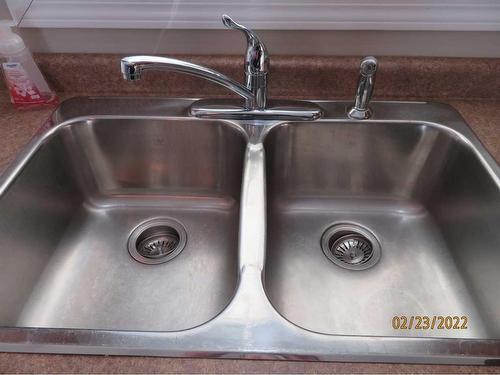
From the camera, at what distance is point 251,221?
62cm

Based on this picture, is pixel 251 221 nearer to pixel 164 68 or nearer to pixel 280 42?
pixel 164 68

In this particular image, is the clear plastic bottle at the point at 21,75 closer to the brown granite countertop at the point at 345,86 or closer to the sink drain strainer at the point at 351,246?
the brown granite countertop at the point at 345,86

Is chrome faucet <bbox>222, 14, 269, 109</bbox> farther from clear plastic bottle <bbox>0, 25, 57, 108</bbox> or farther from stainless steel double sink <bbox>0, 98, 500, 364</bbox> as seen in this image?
clear plastic bottle <bbox>0, 25, 57, 108</bbox>

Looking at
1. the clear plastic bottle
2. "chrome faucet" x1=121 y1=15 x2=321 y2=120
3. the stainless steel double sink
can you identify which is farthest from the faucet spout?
the clear plastic bottle

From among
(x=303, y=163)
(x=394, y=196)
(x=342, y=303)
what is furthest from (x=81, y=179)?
(x=394, y=196)

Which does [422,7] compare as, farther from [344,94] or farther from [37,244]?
[37,244]

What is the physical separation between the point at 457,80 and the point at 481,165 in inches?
11.2

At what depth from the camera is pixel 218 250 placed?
32.2 inches

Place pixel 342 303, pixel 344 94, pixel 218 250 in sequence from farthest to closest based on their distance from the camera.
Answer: pixel 344 94 < pixel 218 250 < pixel 342 303

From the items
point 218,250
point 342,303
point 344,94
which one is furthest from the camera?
point 344,94

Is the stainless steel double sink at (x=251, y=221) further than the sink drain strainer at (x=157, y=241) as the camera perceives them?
No

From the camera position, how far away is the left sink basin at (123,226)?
2.29ft

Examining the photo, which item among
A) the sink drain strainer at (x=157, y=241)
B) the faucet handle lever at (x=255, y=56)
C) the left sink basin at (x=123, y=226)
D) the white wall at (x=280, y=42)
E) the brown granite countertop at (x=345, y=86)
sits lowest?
the sink drain strainer at (x=157, y=241)

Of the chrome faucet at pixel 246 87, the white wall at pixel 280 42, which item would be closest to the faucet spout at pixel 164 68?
the chrome faucet at pixel 246 87
